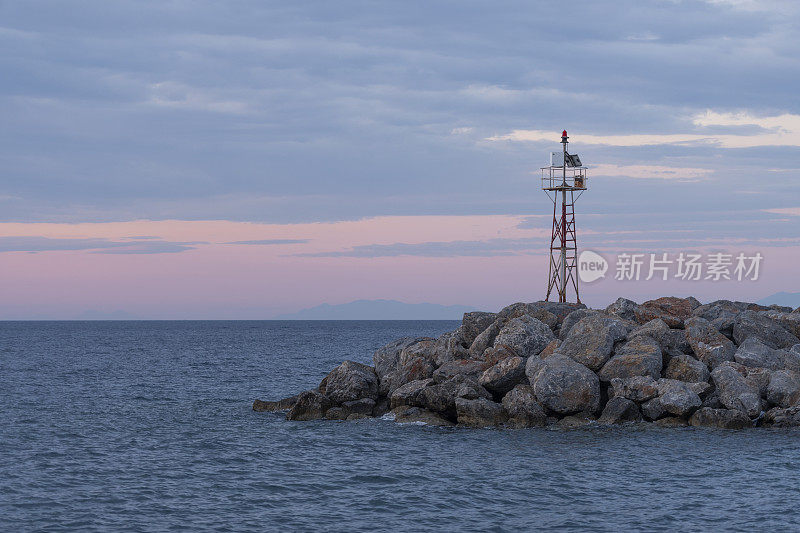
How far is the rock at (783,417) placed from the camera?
30562 mm

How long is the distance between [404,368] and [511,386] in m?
5.81

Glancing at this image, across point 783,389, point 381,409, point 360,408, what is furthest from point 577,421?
point 360,408

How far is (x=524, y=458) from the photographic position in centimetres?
2670

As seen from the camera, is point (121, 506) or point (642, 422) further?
point (642, 422)

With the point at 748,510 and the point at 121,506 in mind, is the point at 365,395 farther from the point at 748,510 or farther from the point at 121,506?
the point at 748,510

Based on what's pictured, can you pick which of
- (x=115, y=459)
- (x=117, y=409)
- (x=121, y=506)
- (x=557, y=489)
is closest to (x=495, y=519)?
(x=557, y=489)

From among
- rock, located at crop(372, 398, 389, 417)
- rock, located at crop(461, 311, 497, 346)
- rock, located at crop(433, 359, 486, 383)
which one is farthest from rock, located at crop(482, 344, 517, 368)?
rock, located at crop(372, 398, 389, 417)

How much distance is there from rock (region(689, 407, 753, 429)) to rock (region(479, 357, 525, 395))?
7.39 m

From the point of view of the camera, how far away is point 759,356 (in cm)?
3384

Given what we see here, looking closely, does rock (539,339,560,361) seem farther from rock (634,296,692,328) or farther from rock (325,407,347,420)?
rock (325,407,347,420)

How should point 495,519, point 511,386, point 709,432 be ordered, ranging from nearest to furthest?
point 495,519 < point 709,432 < point 511,386

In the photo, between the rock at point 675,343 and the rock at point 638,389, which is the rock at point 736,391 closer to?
the rock at point 638,389

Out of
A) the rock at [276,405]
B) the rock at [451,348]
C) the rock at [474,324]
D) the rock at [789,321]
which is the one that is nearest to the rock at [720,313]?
the rock at [789,321]

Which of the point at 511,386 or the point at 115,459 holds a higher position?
the point at 511,386
